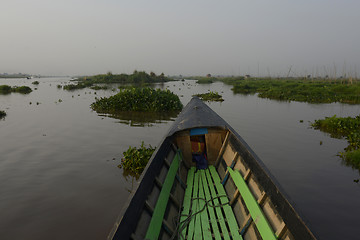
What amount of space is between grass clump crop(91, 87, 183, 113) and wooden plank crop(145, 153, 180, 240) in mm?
13991

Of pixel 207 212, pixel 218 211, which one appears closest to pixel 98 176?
pixel 207 212

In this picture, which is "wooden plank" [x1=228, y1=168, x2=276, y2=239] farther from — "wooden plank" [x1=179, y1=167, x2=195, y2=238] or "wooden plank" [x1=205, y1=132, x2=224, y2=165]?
"wooden plank" [x1=205, y1=132, x2=224, y2=165]

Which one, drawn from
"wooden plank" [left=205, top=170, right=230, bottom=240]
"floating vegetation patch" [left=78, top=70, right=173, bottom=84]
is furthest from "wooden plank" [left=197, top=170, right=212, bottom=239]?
"floating vegetation patch" [left=78, top=70, right=173, bottom=84]

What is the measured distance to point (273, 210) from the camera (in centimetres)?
363

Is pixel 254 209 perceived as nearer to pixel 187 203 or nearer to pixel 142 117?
pixel 187 203

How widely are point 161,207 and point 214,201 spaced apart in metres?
1.49

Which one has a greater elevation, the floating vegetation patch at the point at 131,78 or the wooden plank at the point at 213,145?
the floating vegetation patch at the point at 131,78

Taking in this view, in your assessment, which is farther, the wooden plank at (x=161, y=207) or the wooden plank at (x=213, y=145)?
the wooden plank at (x=213, y=145)

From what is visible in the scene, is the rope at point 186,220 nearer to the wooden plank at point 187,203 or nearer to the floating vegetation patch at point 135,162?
the wooden plank at point 187,203

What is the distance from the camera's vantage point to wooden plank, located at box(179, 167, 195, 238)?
13.4ft

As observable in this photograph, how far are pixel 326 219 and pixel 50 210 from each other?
7105 mm

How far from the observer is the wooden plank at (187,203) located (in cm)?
410

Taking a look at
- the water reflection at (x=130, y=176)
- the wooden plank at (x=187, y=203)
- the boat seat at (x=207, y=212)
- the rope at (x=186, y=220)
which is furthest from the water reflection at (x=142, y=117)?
the rope at (x=186, y=220)

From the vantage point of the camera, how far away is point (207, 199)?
5.11 metres
